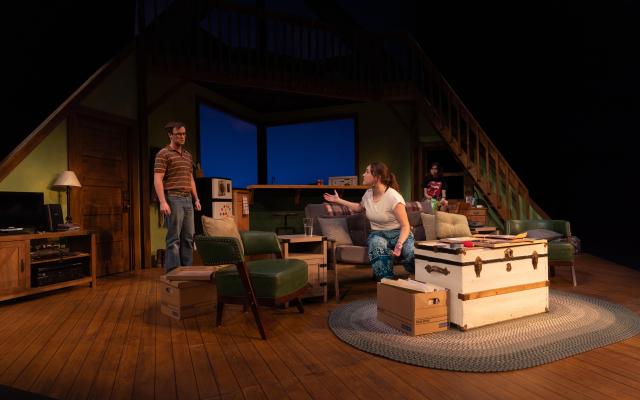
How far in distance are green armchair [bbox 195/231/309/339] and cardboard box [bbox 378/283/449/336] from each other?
736mm

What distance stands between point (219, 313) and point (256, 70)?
4543 millimetres

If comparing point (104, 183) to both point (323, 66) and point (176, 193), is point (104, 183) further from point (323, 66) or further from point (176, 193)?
point (323, 66)

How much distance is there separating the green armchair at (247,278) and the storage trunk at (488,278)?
100cm

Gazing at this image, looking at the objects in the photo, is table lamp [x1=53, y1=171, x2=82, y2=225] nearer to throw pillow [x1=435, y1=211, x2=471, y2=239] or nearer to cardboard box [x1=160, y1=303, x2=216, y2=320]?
cardboard box [x1=160, y1=303, x2=216, y2=320]

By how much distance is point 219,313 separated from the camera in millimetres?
2990

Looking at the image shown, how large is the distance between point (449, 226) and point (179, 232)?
8.98ft

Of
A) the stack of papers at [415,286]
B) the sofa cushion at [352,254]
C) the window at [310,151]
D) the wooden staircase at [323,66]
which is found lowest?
the stack of papers at [415,286]

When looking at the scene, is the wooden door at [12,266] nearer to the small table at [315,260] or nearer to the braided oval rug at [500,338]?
the small table at [315,260]

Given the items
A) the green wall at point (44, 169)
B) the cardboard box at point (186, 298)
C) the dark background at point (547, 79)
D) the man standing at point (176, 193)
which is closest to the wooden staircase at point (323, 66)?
the dark background at point (547, 79)

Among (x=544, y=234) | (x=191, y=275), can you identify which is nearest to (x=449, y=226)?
(x=544, y=234)

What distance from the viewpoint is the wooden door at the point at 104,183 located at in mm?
4965

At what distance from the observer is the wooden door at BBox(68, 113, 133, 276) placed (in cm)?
496

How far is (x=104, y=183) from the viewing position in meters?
5.35

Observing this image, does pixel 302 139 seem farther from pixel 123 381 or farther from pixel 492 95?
pixel 123 381
